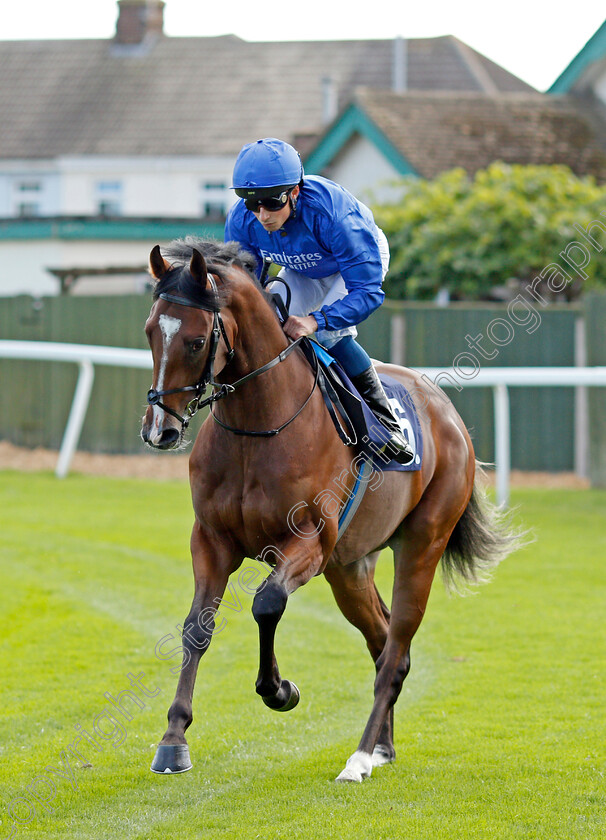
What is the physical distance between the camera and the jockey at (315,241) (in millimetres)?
4047

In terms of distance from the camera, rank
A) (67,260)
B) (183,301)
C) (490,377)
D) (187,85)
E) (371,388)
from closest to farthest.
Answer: (183,301)
(371,388)
(490,377)
(67,260)
(187,85)

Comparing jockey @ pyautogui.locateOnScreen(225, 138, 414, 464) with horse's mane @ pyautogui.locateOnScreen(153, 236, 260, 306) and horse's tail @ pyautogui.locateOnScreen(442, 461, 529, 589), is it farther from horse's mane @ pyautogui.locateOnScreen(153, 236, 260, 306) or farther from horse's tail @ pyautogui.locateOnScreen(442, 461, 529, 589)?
horse's tail @ pyautogui.locateOnScreen(442, 461, 529, 589)

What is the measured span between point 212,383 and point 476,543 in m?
2.01

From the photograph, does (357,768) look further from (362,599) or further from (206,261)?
(206,261)

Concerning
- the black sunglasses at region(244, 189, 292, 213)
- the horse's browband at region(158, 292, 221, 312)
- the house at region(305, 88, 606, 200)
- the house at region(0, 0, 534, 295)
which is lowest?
the horse's browband at region(158, 292, 221, 312)

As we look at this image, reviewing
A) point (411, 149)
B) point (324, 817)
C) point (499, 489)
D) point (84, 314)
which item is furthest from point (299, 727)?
point (411, 149)

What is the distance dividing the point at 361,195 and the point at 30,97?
20182 mm

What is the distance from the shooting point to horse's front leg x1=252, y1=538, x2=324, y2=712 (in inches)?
152

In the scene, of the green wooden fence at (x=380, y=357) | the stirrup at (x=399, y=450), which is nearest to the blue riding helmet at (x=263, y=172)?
the stirrup at (x=399, y=450)

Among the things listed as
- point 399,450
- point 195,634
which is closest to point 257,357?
point 399,450

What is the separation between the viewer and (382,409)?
4.64m

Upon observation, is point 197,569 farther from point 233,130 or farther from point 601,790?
point 233,130

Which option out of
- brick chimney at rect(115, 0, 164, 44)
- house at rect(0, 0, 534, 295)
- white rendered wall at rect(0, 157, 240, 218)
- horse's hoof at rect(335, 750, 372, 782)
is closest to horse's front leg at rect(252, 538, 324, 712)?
horse's hoof at rect(335, 750, 372, 782)

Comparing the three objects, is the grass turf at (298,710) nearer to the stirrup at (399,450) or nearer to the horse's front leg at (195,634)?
the horse's front leg at (195,634)
